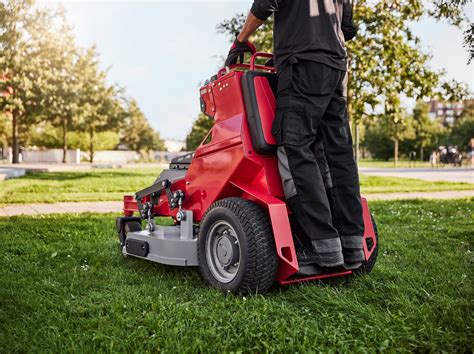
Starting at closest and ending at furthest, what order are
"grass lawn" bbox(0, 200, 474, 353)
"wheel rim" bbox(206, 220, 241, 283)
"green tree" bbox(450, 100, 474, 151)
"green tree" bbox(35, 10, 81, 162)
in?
"grass lawn" bbox(0, 200, 474, 353) → "wheel rim" bbox(206, 220, 241, 283) → "green tree" bbox(35, 10, 81, 162) → "green tree" bbox(450, 100, 474, 151)

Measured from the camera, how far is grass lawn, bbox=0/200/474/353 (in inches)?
102

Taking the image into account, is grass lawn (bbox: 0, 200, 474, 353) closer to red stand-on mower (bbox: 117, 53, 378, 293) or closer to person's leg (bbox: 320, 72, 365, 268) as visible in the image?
red stand-on mower (bbox: 117, 53, 378, 293)

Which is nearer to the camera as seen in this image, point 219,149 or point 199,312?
point 199,312

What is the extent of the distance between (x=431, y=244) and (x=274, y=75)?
115 inches

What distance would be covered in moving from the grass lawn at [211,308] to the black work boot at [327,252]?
0.61 ft

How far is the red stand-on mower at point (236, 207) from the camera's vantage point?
10.7 feet

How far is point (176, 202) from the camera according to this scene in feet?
13.7

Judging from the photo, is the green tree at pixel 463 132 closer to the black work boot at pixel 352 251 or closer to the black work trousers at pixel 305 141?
the black work boot at pixel 352 251

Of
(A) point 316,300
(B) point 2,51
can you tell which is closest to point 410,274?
(A) point 316,300

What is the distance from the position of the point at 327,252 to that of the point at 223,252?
2.26 ft

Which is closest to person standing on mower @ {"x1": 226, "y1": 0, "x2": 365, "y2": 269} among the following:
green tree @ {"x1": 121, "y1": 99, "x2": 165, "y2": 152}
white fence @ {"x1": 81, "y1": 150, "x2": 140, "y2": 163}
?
white fence @ {"x1": 81, "y1": 150, "x2": 140, "y2": 163}

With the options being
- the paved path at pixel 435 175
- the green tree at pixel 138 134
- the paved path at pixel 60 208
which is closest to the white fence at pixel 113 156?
the green tree at pixel 138 134

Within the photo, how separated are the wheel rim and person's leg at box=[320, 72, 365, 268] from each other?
709 millimetres

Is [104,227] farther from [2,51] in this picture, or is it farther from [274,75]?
[2,51]
